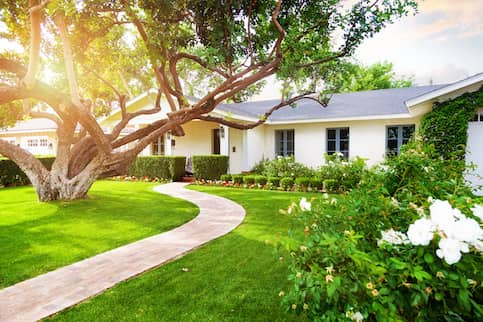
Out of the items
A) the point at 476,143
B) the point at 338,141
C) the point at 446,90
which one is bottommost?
the point at 476,143

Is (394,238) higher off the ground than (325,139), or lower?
lower

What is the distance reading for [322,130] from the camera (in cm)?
1494

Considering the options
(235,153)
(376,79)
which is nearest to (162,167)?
(235,153)

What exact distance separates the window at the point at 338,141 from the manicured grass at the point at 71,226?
877cm

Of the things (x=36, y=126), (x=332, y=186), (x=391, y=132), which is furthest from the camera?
(x=36, y=126)

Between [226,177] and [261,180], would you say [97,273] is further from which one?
[226,177]

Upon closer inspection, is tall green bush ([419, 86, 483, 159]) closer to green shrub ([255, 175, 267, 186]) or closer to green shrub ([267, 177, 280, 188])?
green shrub ([267, 177, 280, 188])

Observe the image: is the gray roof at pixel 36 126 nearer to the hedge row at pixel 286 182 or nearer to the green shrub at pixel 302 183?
the hedge row at pixel 286 182

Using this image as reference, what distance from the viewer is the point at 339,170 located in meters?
11.7

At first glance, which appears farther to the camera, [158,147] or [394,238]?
[158,147]

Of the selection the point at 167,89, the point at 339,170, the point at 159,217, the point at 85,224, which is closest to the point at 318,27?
the point at 167,89

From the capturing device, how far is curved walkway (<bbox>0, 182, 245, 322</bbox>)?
3222mm

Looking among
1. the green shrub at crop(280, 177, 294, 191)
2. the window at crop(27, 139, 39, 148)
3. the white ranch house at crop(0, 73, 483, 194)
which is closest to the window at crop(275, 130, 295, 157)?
the white ranch house at crop(0, 73, 483, 194)

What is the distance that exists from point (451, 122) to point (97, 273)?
11.8 metres
